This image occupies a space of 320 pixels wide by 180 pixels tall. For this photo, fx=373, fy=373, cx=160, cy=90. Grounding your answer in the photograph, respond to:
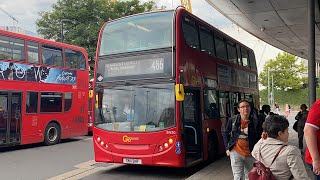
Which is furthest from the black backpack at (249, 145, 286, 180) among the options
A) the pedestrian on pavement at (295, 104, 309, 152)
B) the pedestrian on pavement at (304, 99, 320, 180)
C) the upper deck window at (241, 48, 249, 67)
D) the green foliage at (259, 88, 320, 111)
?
the green foliage at (259, 88, 320, 111)

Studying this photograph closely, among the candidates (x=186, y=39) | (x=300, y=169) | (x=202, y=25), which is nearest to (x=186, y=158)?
(x=186, y=39)

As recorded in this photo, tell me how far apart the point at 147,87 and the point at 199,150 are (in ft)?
7.12

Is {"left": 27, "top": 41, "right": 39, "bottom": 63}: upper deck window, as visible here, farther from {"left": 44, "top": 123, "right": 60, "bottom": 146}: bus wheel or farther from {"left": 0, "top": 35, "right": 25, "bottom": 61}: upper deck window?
{"left": 44, "top": 123, "right": 60, "bottom": 146}: bus wheel

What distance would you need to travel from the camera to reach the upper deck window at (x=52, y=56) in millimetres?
13973

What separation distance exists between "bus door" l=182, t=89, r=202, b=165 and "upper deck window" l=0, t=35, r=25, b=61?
6.87 metres

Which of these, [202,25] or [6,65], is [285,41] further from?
[6,65]

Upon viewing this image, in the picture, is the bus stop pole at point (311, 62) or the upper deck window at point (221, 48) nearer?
the bus stop pole at point (311, 62)

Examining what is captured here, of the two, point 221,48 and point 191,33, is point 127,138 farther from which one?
point 221,48

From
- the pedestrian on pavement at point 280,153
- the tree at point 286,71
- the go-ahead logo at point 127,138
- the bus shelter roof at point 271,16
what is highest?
the tree at point 286,71

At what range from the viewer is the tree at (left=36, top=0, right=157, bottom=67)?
2790 centimetres

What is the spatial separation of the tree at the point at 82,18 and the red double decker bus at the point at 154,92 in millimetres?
19096

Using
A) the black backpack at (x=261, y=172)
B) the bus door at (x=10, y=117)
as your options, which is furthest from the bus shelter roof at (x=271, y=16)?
the black backpack at (x=261, y=172)

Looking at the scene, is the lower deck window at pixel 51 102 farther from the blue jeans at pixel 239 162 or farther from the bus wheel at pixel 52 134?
the blue jeans at pixel 239 162

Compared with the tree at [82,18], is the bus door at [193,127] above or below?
below
